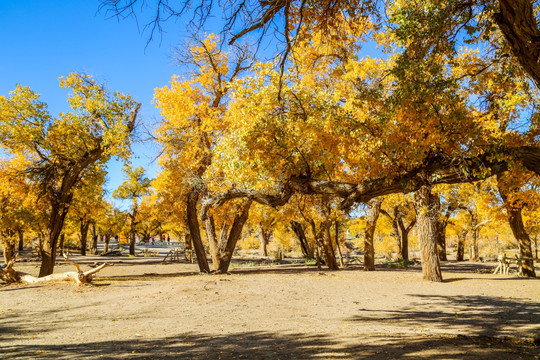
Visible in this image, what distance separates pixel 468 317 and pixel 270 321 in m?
4.53

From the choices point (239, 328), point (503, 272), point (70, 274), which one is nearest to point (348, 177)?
point (239, 328)

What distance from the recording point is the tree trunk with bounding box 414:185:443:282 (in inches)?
520

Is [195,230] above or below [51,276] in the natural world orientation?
above

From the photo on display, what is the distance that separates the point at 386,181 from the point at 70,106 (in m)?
13.2

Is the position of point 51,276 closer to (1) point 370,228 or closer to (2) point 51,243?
(2) point 51,243

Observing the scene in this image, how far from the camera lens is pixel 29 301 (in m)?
9.53

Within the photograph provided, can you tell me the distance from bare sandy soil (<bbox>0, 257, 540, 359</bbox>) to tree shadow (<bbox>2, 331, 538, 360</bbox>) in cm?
1

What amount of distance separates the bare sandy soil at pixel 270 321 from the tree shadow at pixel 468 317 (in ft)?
0.08

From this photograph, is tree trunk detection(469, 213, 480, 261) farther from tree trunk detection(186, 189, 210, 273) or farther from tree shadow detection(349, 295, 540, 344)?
tree trunk detection(186, 189, 210, 273)

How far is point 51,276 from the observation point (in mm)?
12625

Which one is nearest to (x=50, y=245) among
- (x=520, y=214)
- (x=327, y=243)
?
(x=327, y=243)

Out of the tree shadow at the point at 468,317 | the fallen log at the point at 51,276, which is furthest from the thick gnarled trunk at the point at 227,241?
the tree shadow at the point at 468,317

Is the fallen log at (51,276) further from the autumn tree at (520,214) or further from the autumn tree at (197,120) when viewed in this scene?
the autumn tree at (520,214)

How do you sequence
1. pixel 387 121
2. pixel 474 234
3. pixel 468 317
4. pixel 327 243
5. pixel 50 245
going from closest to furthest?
1. pixel 387 121
2. pixel 468 317
3. pixel 50 245
4. pixel 327 243
5. pixel 474 234
